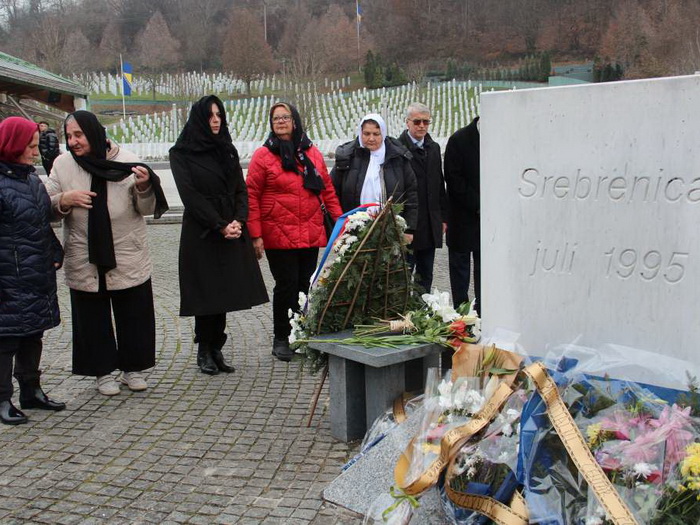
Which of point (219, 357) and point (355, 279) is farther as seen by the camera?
point (219, 357)

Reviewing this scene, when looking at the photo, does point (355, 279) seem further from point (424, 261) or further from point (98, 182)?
point (424, 261)

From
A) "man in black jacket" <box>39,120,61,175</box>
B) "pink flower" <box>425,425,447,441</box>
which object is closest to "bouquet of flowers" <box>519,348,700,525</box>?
"pink flower" <box>425,425,447,441</box>

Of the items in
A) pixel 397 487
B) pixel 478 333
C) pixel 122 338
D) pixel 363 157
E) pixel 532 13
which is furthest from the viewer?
pixel 532 13

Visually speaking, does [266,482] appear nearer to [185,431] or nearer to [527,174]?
[185,431]

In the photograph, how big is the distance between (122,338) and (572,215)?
10.7 feet

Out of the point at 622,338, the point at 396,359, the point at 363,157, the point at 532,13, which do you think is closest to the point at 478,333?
the point at 396,359

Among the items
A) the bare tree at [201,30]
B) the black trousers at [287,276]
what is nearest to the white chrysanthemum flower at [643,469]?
the black trousers at [287,276]

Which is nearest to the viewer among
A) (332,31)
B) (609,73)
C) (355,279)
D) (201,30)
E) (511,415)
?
(511,415)

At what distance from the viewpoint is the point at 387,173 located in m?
5.54

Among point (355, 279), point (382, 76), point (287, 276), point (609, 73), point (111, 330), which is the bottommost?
point (111, 330)

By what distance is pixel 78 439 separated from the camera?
13.6 ft

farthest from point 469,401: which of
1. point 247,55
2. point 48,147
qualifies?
point 247,55

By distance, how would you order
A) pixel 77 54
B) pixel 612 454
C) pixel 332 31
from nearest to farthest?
pixel 612 454, pixel 77 54, pixel 332 31

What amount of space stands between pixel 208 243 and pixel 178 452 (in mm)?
1647
